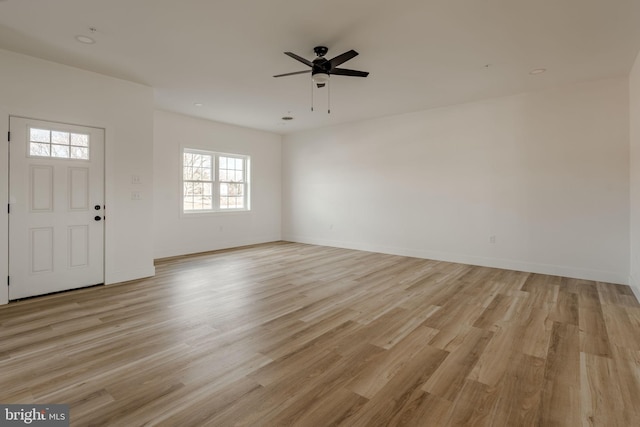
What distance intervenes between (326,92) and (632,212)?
4615mm

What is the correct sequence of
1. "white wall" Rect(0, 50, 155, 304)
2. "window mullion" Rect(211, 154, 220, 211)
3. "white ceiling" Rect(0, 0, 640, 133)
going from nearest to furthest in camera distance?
"white ceiling" Rect(0, 0, 640, 133)
"white wall" Rect(0, 50, 155, 304)
"window mullion" Rect(211, 154, 220, 211)

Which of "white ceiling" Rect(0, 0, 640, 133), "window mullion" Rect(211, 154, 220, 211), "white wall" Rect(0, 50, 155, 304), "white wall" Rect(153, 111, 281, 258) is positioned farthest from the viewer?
"window mullion" Rect(211, 154, 220, 211)

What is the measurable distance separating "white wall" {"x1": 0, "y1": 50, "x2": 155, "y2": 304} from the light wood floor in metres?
0.63

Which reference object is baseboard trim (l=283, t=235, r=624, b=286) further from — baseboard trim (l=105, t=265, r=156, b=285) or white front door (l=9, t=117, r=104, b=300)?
white front door (l=9, t=117, r=104, b=300)

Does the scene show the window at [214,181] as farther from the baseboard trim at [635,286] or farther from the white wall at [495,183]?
the baseboard trim at [635,286]

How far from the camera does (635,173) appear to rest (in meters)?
A: 3.98

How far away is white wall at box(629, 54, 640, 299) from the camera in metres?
3.79

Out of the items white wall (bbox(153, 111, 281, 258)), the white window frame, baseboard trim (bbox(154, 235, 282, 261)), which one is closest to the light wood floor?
baseboard trim (bbox(154, 235, 282, 261))

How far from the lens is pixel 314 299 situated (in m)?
3.71

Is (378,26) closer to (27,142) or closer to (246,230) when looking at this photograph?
(27,142)

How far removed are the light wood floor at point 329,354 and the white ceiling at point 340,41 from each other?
9.50 ft

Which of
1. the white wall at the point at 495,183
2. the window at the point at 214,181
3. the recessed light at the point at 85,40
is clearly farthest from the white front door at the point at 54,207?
the white wall at the point at 495,183

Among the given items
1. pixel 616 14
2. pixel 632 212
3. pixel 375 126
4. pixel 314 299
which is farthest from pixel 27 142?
pixel 632 212

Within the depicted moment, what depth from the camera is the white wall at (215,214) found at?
20.5 ft
